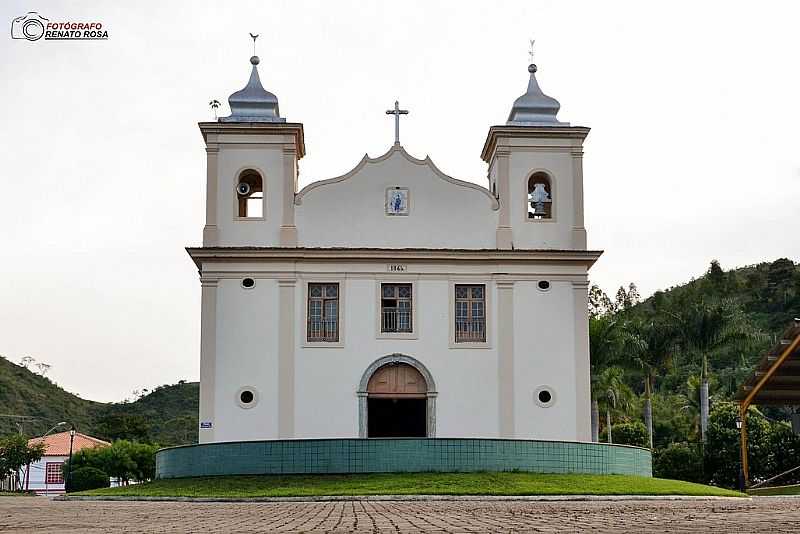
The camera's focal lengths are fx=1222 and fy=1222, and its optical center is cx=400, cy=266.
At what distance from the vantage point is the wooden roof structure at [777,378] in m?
27.9

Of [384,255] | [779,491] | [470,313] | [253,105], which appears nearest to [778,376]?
[779,491]

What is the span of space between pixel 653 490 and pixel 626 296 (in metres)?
47.2

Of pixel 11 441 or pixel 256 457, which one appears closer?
pixel 256 457

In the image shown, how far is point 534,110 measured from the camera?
105ft

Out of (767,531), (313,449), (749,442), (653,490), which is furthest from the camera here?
(749,442)

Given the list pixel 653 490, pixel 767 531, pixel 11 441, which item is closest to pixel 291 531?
pixel 767 531

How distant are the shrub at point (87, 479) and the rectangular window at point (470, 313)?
1010 inches

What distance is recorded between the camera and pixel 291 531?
10578 millimetres

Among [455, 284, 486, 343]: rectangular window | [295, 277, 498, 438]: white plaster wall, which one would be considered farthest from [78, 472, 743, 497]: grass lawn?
[455, 284, 486, 343]: rectangular window

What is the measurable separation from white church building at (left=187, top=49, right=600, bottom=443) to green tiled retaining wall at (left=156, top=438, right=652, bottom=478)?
4.31 m

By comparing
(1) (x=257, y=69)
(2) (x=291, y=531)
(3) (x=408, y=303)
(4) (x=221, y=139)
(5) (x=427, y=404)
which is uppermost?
(1) (x=257, y=69)

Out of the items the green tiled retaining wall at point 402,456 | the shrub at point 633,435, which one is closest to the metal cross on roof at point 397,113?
the green tiled retaining wall at point 402,456

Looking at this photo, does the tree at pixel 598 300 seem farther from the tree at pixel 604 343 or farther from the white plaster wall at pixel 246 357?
the white plaster wall at pixel 246 357

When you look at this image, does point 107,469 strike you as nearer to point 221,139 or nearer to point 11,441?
point 11,441
